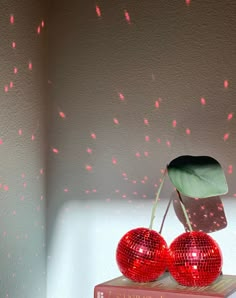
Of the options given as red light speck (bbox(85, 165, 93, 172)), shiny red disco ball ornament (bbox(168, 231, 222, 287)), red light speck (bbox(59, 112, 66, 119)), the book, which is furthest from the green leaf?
red light speck (bbox(59, 112, 66, 119))

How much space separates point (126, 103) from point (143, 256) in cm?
50

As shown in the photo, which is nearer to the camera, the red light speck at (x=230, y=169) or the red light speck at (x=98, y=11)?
the red light speck at (x=230, y=169)

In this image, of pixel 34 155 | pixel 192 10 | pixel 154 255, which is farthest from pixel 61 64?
pixel 154 255

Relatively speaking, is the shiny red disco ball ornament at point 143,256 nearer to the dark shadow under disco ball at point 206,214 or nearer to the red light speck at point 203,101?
the dark shadow under disco ball at point 206,214

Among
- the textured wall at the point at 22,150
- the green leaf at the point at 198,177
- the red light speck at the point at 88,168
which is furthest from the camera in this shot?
the red light speck at the point at 88,168

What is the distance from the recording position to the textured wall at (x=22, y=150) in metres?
1.65

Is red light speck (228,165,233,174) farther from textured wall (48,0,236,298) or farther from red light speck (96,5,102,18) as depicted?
red light speck (96,5,102,18)

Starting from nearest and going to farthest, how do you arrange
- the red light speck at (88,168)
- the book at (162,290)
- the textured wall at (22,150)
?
the book at (162,290), the textured wall at (22,150), the red light speck at (88,168)

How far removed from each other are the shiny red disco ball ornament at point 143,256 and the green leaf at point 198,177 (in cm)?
14

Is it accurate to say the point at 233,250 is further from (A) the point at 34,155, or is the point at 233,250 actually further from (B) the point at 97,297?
(A) the point at 34,155

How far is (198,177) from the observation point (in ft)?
5.09

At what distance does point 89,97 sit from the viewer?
6.12 feet

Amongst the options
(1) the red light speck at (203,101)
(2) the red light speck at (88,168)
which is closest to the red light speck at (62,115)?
(2) the red light speck at (88,168)

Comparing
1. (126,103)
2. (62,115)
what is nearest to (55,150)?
(62,115)
